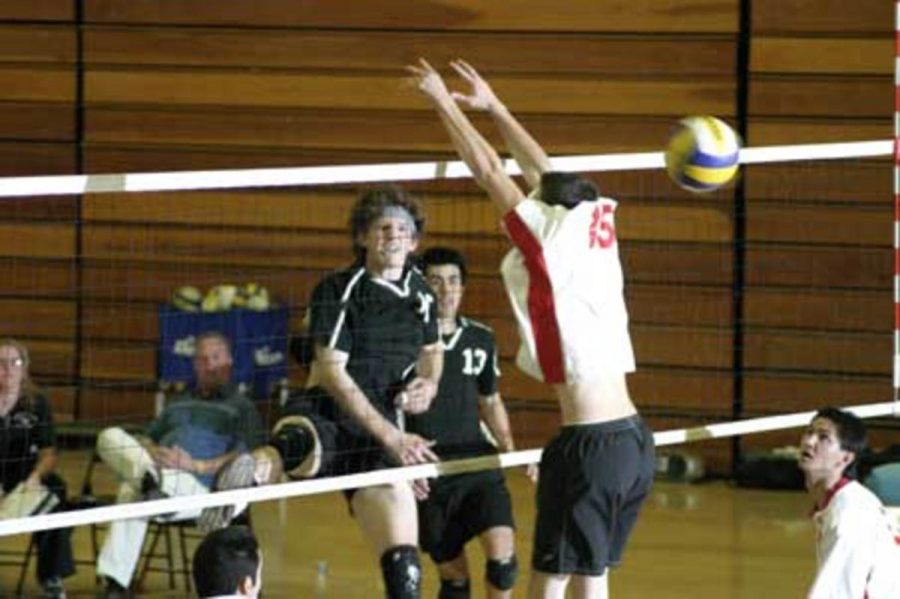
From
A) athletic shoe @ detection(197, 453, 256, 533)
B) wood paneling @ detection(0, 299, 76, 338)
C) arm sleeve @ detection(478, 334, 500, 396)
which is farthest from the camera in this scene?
wood paneling @ detection(0, 299, 76, 338)

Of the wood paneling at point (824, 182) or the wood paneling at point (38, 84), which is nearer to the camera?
the wood paneling at point (824, 182)

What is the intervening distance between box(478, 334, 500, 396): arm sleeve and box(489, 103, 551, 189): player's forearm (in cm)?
136

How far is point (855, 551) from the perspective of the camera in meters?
8.32

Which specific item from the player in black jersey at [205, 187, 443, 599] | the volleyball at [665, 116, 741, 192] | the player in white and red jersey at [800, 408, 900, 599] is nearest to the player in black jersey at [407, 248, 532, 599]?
the player in black jersey at [205, 187, 443, 599]

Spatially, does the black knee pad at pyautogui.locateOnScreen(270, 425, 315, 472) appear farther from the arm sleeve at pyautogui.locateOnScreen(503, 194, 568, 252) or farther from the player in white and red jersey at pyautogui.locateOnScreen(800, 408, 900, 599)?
the player in white and red jersey at pyautogui.locateOnScreen(800, 408, 900, 599)

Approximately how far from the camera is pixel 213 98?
15.6 metres

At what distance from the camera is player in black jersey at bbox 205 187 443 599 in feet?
29.8

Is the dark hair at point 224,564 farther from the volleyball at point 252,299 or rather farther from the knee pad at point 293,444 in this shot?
the volleyball at point 252,299

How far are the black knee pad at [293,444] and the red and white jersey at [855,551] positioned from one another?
6.50ft

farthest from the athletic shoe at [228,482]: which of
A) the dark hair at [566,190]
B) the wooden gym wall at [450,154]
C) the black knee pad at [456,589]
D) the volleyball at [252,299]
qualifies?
the wooden gym wall at [450,154]

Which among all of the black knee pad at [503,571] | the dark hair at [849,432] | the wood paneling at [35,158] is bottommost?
the black knee pad at [503,571]

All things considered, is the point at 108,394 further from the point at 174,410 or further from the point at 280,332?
the point at 174,410

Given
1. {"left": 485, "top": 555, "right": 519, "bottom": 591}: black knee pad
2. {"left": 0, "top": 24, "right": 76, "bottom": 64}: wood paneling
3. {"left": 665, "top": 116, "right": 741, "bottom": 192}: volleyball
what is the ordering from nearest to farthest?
{"left": 665, "top": 116, "right": 741, "bottom": 192}: volleyball → {"left": 485, "top": 555, "right": 519, "bottom": 591}: black knee pad → {"left": 0, "top": 24, "right": 76, "bottom": 64}: wood paneling

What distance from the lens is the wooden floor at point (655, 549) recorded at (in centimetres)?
1171
